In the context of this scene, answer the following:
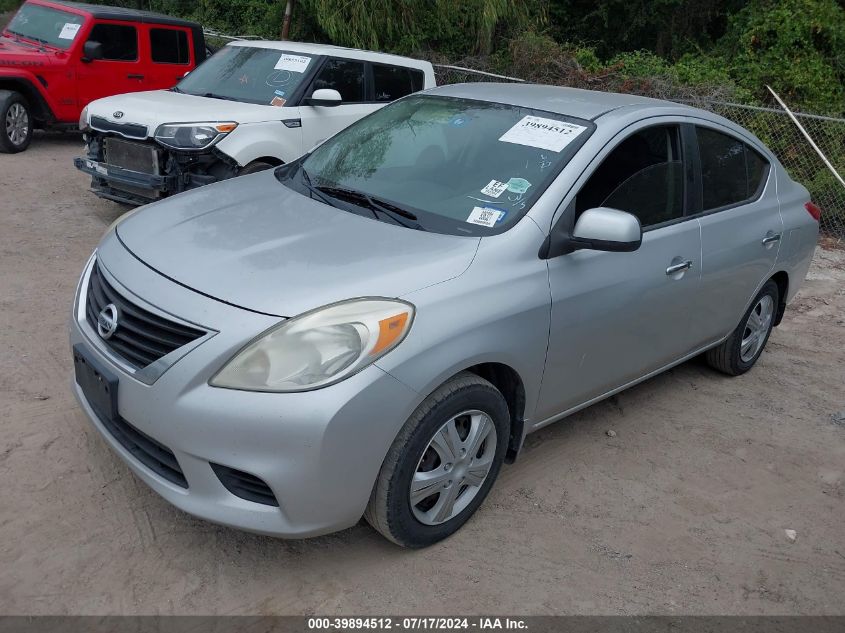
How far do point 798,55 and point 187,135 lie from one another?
10067 mm

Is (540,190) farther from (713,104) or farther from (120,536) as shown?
(713,104)

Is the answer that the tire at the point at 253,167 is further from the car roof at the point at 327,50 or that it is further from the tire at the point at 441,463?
the tire at the point at 441,463

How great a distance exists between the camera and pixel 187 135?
6.55 metres

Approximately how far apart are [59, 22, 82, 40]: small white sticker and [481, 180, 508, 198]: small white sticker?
8330 mm

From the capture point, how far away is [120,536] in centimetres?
322

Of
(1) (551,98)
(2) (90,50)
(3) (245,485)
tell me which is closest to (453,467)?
(3) (245,485)

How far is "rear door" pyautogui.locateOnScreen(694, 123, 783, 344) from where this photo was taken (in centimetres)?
438

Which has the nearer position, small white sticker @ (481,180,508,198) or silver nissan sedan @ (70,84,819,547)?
silver nissan sedan @ (70,84,819,547)

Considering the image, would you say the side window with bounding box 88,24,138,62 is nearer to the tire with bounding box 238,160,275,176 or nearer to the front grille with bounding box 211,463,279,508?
the tire with bounding box 238,160,275,176

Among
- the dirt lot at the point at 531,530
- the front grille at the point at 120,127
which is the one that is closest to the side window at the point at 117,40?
the front grille at the point at 120,127

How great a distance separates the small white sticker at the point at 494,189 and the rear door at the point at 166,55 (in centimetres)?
842

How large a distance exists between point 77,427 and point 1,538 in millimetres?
853

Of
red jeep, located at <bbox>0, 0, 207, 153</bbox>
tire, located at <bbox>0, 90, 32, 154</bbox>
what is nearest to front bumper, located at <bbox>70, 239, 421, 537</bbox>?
tire, located at <bbox>0, 90, 32, 154</bbox>

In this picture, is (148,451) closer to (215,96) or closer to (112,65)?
(215,96)
